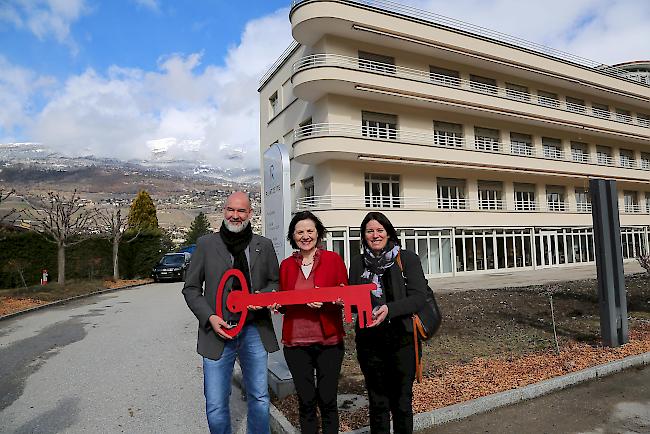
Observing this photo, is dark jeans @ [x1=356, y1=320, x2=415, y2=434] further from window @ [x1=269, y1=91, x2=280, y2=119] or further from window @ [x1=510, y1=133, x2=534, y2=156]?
window @ [x1=510, y1=133, x2=534, y2=156]

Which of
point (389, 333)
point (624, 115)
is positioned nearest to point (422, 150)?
point (389, 333)

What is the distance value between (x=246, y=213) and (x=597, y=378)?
175 inches

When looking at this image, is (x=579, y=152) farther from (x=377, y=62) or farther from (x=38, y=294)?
(x=38, y=294)

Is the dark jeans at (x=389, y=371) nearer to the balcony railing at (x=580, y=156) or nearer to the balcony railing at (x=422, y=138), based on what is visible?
the balcony railing at (x=422, y=138)

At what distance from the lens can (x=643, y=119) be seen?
3688 centimetres

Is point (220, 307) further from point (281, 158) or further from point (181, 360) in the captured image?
point (181, 360)

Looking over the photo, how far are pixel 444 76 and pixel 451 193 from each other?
21.5 ft

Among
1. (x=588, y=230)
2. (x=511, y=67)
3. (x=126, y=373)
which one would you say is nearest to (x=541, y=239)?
(x=588, y=230)

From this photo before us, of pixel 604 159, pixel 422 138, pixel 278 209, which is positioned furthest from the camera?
pixel 604 159

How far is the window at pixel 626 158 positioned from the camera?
34250mm

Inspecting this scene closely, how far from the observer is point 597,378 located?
507cm

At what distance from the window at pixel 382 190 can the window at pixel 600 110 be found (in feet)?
62.7

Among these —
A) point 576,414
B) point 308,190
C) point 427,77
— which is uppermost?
point 427,77

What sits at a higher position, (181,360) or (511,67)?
(511,67)
